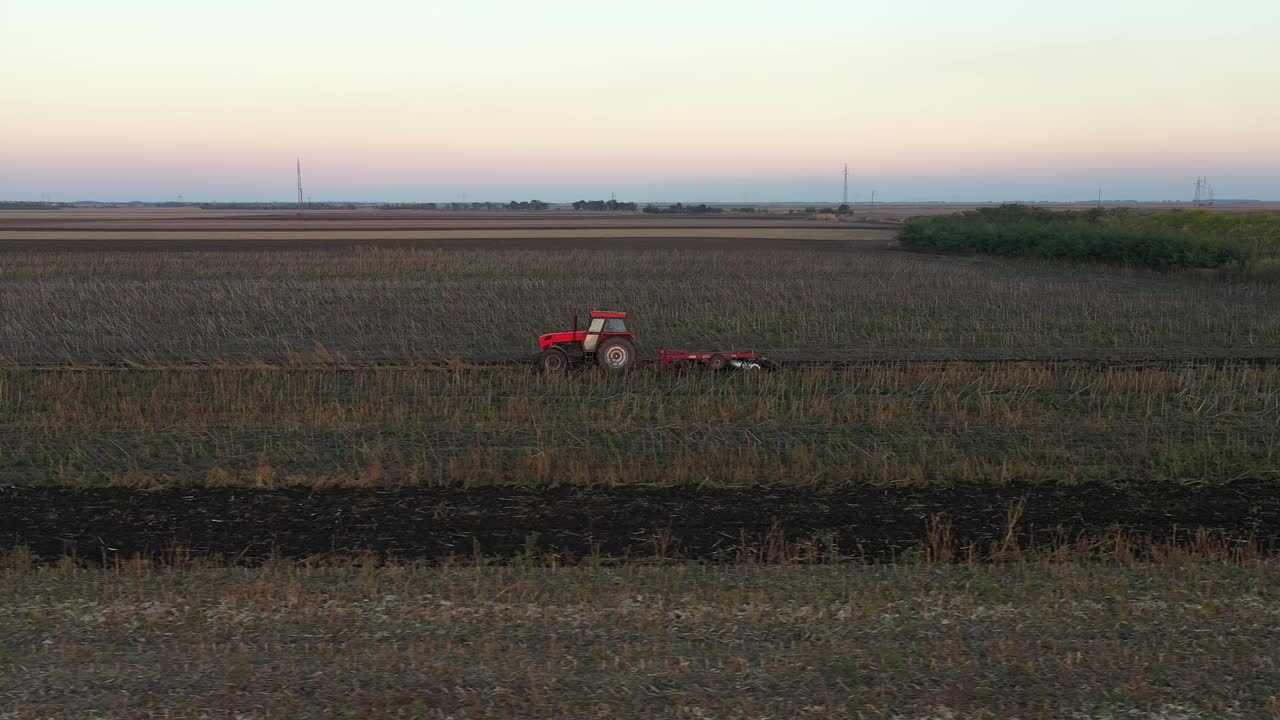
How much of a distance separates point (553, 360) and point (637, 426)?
4.62 metres

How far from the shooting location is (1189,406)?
57.6 ft

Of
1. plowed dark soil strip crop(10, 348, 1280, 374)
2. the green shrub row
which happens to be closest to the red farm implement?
plowed dark soil strip crop(10, 348, 1280, 374)

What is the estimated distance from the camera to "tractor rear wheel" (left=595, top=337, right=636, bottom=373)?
19672mm

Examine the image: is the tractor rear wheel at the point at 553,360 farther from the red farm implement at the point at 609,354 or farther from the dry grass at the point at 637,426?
the dry grass at the point at 637,426

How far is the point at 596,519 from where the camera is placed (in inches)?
450

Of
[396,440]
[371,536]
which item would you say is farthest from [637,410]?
[371,536]

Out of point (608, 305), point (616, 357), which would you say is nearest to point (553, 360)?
point (616, 357)

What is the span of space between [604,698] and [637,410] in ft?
34.2

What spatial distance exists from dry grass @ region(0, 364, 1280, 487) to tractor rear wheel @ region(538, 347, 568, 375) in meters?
0.44

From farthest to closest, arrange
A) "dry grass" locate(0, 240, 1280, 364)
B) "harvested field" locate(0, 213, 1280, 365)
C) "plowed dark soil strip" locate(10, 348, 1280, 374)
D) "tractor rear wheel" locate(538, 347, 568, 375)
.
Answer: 1. "dry grass" locate(0, 240, 1280, 364)
2. "harvested field" locate(0, 213, 1280, 365)
3. "plowed dark soil strip" locate(10, 348, 1280, 374)
4. "tractor rear wheel" locate(538, 347, 568, 375)

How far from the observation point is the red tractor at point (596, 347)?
1972 cm

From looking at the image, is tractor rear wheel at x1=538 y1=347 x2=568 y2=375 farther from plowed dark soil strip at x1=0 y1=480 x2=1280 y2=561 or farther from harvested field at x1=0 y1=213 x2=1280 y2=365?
plowed dark soil strip at x1=0 y1=480 x2=1280 y2=561

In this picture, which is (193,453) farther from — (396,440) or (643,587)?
(643,587)

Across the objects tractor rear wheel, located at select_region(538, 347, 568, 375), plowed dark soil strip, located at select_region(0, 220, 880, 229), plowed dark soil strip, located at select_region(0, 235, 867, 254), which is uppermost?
plowed dark soil strip, located at select_region(0, 220, 880, 229)
